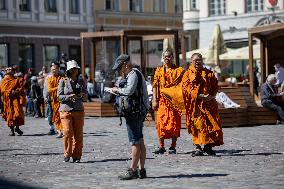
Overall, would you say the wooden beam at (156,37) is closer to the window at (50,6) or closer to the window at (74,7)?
the window at (50,6)

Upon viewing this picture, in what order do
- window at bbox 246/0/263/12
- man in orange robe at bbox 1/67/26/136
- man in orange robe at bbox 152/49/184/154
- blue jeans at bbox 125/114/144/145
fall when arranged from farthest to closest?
1. window at bbox 246/0/263/12
2. man in orange robe at bbox 1/67/26/136
3. man in orange robe at bbox 152/49/184/154
4. blue jeans at bbox 125/114/144/145

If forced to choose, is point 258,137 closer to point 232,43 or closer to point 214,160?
point 214,160

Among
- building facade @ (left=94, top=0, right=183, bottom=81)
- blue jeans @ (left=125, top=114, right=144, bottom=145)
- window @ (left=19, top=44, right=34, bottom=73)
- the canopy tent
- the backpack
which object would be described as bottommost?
window @ (left=19, top=44, right=34, bottom=73)

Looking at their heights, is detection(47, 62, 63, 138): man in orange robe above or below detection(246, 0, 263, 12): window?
below

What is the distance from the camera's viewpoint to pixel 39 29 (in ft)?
169

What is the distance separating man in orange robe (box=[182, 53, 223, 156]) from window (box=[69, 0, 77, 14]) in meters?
39.7

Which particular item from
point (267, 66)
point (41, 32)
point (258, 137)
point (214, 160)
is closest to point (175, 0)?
point (41, 32)

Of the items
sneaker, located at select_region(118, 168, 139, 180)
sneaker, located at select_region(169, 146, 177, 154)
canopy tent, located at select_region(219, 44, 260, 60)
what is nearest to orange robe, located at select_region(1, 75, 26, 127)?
sneaker, located at select_region(169, 146, 177, 154)

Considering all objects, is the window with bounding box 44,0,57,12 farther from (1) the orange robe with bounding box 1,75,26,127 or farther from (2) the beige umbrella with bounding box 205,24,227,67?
(1) the orange robe with bounding box 1,75,26,127

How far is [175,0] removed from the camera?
60312mm

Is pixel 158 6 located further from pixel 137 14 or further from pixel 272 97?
pixel 272 97

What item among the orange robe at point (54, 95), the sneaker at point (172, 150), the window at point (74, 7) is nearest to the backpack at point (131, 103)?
the sneaker at point (172, 150)

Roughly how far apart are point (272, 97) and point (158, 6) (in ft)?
123

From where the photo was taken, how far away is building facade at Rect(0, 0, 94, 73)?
49969 mm
